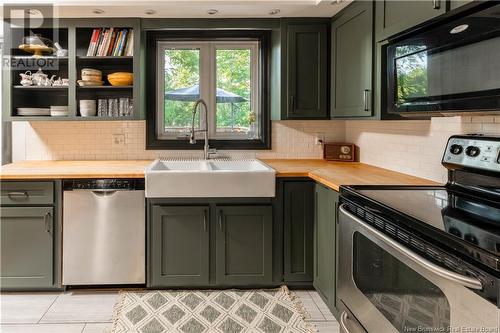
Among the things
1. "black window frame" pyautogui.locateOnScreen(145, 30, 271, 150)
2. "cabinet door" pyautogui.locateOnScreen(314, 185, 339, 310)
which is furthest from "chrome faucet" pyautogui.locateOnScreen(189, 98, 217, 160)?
"cabinet door" pyautogui.locateOnScreen(314, 185, 339, 310)

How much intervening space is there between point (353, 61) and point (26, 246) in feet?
8.35

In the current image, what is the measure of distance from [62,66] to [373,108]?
8.46 feet

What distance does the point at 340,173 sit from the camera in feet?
9.20

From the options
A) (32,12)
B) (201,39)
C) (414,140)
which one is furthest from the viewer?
(201,39)

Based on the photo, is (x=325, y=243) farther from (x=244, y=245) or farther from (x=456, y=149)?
(x=456, y=149)

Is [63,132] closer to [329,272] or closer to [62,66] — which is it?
[62,66]

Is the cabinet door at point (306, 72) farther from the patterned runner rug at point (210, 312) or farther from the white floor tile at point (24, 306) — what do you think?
the white floor tile at point (24, 306)

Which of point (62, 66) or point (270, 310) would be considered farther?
point (62, 66)

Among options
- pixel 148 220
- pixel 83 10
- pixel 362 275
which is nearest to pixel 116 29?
pixel 83 10

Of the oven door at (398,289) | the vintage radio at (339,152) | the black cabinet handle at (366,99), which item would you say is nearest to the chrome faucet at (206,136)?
the vintage radio at (339,152)

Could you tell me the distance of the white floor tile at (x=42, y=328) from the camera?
2473 millimetres

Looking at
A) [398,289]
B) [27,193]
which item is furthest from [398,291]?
[27,193]

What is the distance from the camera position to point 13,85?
11.0 feet

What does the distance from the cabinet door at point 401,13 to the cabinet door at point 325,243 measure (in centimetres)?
93
